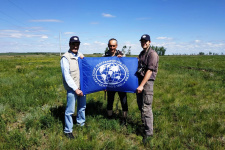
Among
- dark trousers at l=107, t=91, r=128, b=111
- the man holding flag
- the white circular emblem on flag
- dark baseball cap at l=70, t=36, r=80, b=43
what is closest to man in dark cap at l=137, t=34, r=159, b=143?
the white circular emblem on flag

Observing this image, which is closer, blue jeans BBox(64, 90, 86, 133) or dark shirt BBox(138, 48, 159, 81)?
dark shirt BBox(138, 48, 159, 81)

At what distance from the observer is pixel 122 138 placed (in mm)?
3857

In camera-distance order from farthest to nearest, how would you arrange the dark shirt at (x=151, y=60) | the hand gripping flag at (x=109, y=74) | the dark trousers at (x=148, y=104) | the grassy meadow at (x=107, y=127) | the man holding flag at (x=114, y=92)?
the man holding flag at (x=114, y=92)
the hand gripping flag at (x=109, y=74)
the dark trousers at (x=148, y=104)
the grassy meadow at (x=107, y=127)
the dark shirt at (x=151, y=60)

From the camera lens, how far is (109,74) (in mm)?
4215

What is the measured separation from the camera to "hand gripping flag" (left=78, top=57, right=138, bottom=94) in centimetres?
413

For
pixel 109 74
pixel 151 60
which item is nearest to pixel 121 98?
pixel 109 74

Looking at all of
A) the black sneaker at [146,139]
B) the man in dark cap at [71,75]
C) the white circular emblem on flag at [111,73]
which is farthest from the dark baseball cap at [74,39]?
the black sneaker at [146,139]

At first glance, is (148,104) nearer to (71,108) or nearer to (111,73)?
(111,73)

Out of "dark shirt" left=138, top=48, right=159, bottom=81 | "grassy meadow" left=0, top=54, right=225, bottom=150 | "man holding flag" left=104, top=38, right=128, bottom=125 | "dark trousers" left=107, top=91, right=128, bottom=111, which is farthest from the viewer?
"dark trousers" left=107, top=91, right=128, bottom=111

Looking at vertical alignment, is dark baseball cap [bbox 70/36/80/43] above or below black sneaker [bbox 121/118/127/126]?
above

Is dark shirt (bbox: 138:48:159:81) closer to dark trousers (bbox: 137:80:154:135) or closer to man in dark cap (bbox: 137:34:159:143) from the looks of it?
man in dark cap (bbox: 137:34:159:143)

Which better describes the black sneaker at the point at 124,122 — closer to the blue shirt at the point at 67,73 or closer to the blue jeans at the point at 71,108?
the blue jeans at the point at 71,108

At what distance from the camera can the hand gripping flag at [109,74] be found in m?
4.13

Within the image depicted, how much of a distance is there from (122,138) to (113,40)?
8.68ft
